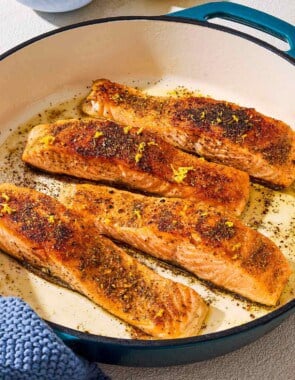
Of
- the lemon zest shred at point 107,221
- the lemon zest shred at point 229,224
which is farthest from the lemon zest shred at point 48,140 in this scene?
the lemon zest shred at point 229,224

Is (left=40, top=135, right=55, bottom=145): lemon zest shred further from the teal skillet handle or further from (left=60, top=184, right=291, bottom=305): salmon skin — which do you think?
the teal skillet handle

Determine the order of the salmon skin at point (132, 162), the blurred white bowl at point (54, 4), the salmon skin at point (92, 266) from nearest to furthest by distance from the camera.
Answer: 1. the salmon skin at point (92, 266)
2. the salmon skin at point (132, 162)
3. the blurred white bowl at point (54, 4)

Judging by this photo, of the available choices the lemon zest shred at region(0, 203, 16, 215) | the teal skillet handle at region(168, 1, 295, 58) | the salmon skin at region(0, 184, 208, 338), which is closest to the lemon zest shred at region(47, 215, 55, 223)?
the salmon skin at region(0, 184, 208, 338)

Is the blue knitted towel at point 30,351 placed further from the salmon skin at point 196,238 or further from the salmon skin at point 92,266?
the salmon skin at point 196,238

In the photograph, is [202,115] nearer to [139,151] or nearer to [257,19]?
[139,151]

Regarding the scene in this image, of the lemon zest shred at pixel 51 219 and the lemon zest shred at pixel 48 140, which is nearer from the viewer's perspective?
the lemon zest shred at pixel 51 219

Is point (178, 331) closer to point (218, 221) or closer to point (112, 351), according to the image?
point (112, 351)

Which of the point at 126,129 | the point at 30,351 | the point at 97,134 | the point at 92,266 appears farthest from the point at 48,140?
the point at 30,351
